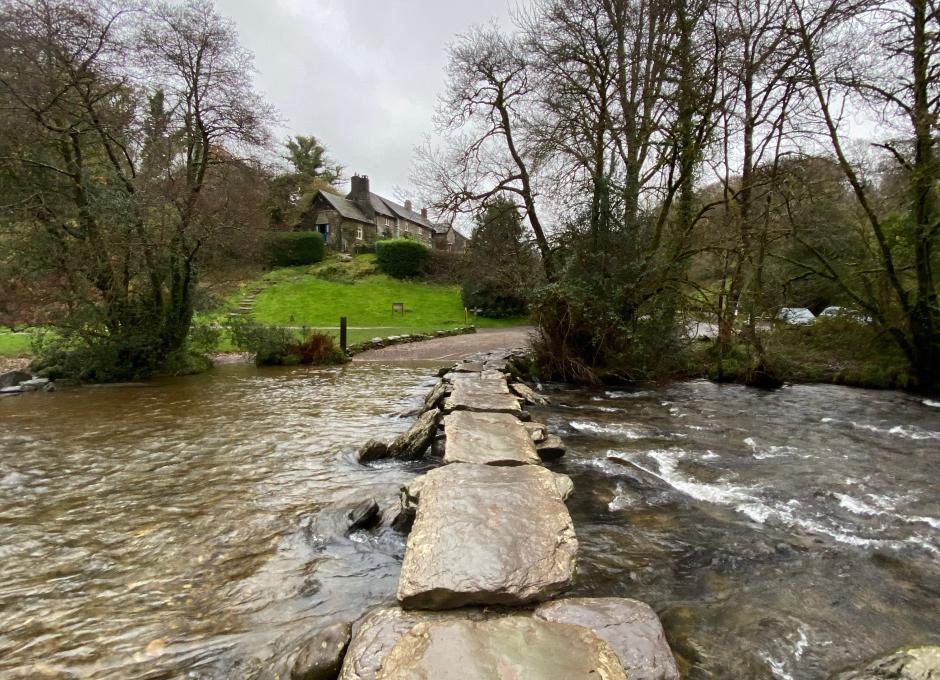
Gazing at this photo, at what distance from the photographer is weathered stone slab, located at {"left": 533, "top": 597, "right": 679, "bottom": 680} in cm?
196

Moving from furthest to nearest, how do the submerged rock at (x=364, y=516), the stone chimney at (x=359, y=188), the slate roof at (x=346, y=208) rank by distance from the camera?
the stone chimney at (x=359, y=188) → the slate roof at (x=346, y=208) → the submerged rock at (x=364, y=516)

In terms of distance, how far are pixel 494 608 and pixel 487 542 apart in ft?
1.45

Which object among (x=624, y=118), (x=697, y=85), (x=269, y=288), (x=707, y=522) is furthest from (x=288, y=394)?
(x=269, y=288)

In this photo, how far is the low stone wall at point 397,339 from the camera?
52.5 feet

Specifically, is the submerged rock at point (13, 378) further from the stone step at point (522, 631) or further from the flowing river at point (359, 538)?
the stone step at point (522, 631)

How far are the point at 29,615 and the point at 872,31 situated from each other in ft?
45.0

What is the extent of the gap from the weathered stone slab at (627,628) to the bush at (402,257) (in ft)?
105

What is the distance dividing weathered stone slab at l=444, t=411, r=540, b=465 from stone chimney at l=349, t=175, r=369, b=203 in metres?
43.1

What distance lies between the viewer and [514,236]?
11500 millimetres

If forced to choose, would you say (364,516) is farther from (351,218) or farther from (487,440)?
(351,218)

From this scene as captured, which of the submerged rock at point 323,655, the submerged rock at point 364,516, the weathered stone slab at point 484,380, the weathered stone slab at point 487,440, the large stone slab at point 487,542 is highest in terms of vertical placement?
the weathered stone slab at point 484,380

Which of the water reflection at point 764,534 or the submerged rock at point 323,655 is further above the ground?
the submerged rock at point 323,655

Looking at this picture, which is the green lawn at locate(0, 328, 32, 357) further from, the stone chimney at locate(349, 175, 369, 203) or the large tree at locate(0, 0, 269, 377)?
the stone chimney at locate(349, 175, 369, 203)

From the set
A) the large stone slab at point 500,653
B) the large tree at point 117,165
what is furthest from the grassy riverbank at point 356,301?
the large stone slab at point 500,653
